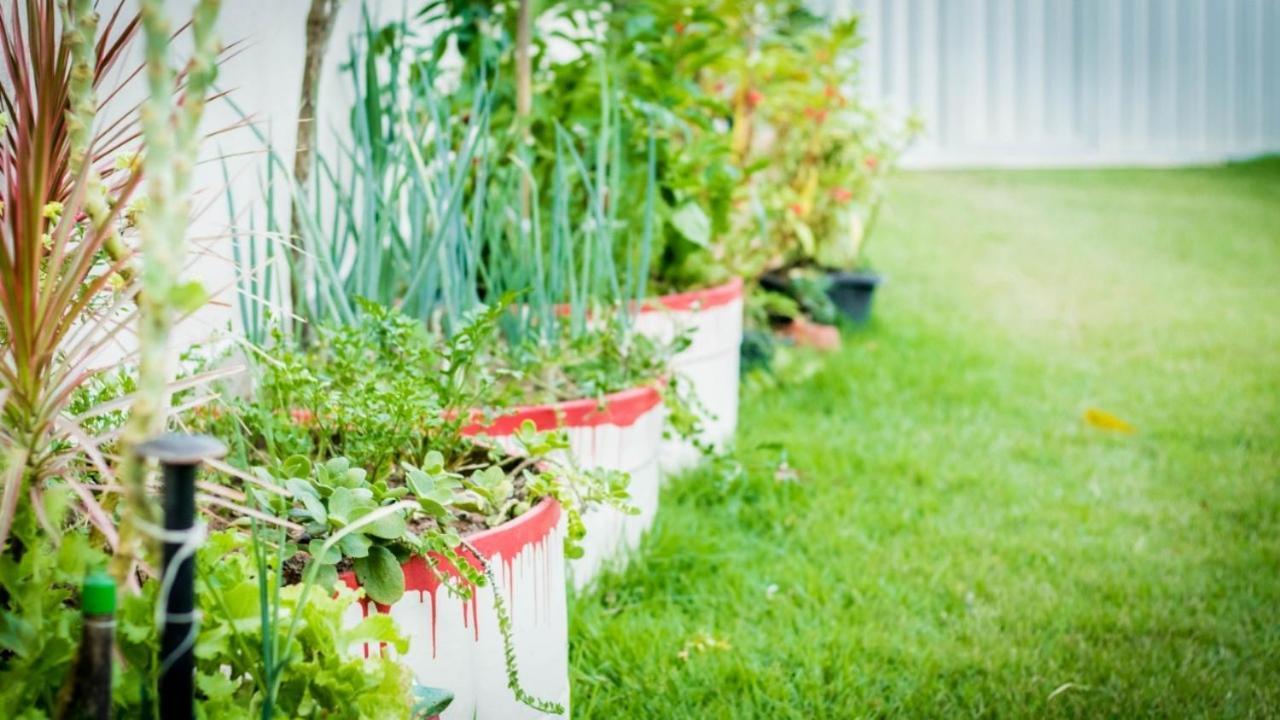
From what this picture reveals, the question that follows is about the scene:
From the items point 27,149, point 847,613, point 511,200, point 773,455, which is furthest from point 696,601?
point 27,149

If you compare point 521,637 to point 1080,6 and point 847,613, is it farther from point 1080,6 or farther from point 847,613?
point 1080,6

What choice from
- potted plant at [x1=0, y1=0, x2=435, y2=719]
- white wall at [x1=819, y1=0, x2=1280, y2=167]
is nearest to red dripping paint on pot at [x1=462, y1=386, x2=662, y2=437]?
potted plant at [x1=0, y1=0, x2=435, y2=719]

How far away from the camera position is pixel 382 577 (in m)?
1.25

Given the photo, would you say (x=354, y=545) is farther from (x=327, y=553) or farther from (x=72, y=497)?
(x=72, y=497)

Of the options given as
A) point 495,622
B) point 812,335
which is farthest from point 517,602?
point 812,335

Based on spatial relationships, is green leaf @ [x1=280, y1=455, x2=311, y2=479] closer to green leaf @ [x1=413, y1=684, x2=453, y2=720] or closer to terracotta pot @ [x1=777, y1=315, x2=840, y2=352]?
green leaf @ [x1=413, y1=684, x2=453, y2=720]

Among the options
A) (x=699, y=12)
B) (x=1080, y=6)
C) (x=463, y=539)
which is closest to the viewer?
(x=463, y=539)

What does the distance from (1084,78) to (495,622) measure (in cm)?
965

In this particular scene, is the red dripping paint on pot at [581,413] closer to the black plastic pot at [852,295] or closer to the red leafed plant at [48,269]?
the red leafed plant at [48,269]

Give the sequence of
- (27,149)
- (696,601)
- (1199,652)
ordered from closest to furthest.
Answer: (27,149), (1199,652), (696,601)

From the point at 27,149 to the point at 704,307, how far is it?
158cm

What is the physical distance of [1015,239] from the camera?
6152 millimetres

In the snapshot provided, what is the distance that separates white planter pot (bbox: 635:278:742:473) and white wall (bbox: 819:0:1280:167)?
7169 millimetres

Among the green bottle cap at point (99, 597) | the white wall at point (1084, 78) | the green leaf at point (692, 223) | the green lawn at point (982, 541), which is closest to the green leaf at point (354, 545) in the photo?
the green bottle cap at point (99, 597)
